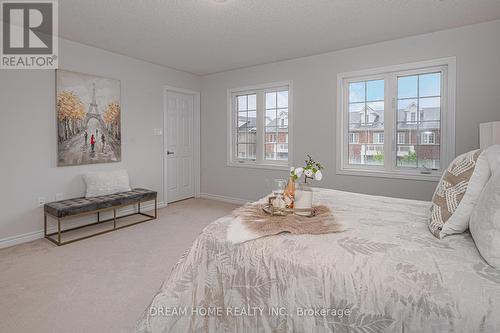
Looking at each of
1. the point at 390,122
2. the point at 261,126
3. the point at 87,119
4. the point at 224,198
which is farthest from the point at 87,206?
the point at 390,122

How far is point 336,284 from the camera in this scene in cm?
113

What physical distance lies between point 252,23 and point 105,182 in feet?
9.34

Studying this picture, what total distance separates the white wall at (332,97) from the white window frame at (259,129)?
90 millimetres

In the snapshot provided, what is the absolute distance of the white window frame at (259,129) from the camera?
4613 millimetres

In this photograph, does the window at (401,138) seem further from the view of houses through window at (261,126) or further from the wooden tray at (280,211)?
the wooden tray at (280,211)

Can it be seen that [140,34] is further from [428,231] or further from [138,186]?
[428,231]

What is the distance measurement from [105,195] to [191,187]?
207 cm

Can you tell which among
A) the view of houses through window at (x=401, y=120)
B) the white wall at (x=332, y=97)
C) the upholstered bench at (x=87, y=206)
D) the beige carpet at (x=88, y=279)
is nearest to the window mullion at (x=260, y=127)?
the white wall at (x=332, y=97)

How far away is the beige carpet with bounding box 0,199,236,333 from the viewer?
1870 millimetres

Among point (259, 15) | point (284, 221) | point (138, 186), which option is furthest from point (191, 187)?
point (284, 221)

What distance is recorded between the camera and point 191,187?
572cm

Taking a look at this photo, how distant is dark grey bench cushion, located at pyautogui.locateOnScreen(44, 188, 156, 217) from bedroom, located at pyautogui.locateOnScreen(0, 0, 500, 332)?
0.8 inches

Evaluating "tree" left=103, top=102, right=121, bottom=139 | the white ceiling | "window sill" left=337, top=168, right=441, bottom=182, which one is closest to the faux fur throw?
the white ceiling

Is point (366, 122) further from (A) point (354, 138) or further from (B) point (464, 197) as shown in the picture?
(B) point (464, 197)
